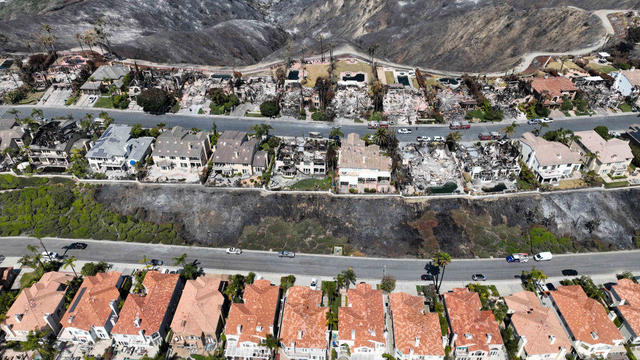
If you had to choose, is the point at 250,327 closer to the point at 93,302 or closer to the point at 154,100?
the point at 93,302

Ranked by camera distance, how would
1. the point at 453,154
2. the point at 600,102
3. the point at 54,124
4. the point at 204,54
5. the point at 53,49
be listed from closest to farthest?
the point at 453,154 → the point at 54,124 → the point at 600,102 → the point at 53,49 → the point at 204,54

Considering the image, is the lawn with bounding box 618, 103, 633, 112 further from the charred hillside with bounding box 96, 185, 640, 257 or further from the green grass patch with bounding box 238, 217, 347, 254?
the green grass patch with bounding box 238, 217, 347, 254

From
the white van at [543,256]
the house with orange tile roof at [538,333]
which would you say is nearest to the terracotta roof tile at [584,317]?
the house with orange tile roof at [538,333]

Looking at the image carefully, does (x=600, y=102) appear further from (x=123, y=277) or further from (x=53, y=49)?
(x=53, y=49)

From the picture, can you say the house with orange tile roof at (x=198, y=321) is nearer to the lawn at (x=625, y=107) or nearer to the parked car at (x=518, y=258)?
the parked car at (x=518, y=258)

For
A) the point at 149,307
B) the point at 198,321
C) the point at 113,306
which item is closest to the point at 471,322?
the point at 198,321

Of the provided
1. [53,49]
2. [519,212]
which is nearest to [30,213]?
[53,49]
